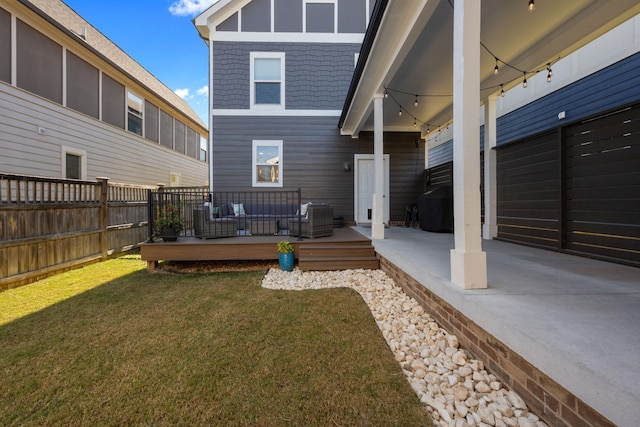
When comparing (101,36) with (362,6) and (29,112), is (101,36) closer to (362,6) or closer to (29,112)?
(29,112)

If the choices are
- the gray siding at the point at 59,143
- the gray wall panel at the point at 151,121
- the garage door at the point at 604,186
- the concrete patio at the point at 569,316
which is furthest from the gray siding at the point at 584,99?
the gray wall panel at the point at 151,121

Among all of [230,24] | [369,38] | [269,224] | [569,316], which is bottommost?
[569,316]

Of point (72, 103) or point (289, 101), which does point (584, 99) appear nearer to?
point (289, 101)

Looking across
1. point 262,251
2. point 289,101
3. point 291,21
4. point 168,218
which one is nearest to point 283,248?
point 262,251

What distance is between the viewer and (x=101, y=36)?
27.9 feet

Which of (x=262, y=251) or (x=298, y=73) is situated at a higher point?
(x=298, y=73)

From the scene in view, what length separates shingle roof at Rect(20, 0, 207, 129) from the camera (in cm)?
642

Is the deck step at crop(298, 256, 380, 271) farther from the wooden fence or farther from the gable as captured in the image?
the gable

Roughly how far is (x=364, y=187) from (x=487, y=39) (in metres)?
4.73

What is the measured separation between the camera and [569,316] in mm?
1651

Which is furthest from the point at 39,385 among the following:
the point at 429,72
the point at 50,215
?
the point at 429,72

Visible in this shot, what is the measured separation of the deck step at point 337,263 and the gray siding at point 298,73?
197 inches

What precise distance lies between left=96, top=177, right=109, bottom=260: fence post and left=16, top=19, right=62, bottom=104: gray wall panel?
2.75m

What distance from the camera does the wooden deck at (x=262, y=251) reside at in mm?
4610
